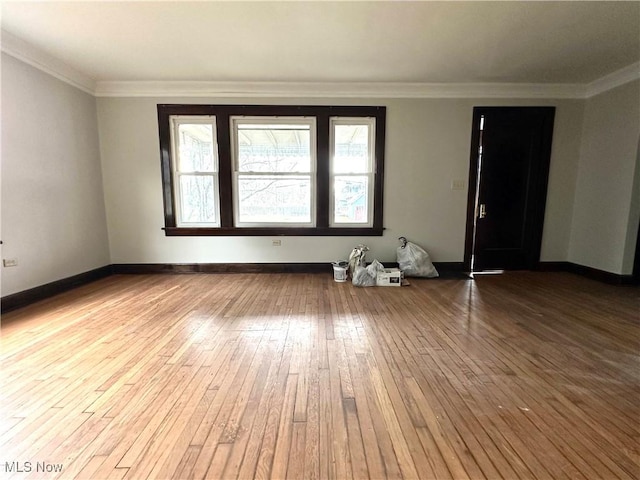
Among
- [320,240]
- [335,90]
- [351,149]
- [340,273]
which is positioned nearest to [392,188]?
[351,149]

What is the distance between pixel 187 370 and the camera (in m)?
1.83

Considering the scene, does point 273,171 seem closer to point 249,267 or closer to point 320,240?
point 320,240

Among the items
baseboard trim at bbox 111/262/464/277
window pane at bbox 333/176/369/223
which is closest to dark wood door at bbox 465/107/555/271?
baseboard trim at bbox 111/262/464/277

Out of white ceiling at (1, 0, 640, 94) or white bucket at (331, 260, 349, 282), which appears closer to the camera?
white ceiling at (1, 0, 640, 94)

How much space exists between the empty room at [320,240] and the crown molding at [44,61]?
27mm

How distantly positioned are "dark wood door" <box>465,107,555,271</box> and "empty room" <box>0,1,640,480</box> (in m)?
0.03

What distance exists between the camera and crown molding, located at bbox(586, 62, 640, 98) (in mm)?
3301

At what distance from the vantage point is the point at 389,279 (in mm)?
3627

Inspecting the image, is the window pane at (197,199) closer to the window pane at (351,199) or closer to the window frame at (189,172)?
the window frame at (189,172)

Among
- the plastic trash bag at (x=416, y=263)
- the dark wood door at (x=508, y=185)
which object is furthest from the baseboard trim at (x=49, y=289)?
the dark wood door at (x=508, y=185)

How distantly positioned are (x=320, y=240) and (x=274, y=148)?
60.8 inches

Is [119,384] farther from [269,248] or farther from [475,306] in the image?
[475,306]

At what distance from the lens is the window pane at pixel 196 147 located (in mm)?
4055

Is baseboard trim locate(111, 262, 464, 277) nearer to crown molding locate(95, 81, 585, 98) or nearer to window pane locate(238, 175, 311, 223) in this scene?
window pane locate(238, 175, 311, 223)
